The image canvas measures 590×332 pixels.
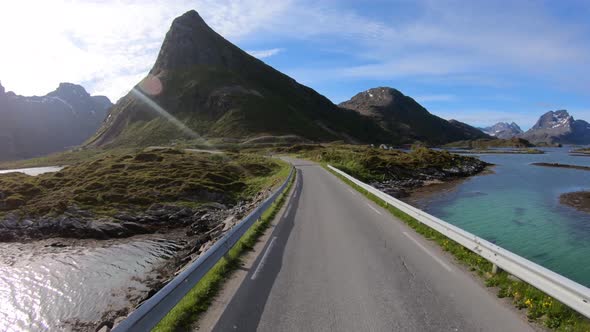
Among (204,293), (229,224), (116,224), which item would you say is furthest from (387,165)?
(204,293)

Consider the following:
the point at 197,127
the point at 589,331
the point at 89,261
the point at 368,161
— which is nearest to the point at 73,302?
the point at 89,261

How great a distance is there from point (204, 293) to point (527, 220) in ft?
71.2

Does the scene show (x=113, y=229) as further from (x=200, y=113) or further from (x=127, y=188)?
(x=200, y=113)

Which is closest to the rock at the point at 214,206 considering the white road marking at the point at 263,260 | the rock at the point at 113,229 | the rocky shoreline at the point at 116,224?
the rocky shoreline at the point at 116,224

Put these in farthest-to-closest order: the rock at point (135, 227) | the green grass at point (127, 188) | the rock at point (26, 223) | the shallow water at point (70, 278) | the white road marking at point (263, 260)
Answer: the green grass at point (127, 188)
the rock at point (26, 223)
the rock at point (135, 227)
the shallow water at point (70, 278)
the white road marking at point (263, 260)

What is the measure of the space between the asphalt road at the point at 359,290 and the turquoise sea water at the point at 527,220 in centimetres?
715

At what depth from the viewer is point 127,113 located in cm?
17738

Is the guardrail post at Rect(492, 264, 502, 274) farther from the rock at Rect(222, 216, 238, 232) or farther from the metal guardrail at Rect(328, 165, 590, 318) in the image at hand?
the rock at Rect(222, 216, 238, 232)

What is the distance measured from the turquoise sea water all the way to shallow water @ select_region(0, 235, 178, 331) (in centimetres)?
1492

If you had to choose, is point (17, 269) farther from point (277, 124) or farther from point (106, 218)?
point (277, 124)

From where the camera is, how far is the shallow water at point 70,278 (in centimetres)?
1189

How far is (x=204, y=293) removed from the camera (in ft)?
21.9

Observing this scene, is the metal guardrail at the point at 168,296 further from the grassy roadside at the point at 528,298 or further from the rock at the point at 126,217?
the rock at the point at 126,217

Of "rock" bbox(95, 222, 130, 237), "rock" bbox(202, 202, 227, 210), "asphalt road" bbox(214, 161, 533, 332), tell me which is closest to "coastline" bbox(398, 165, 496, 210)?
"rock" bbox(202, 202, 227, 210)
